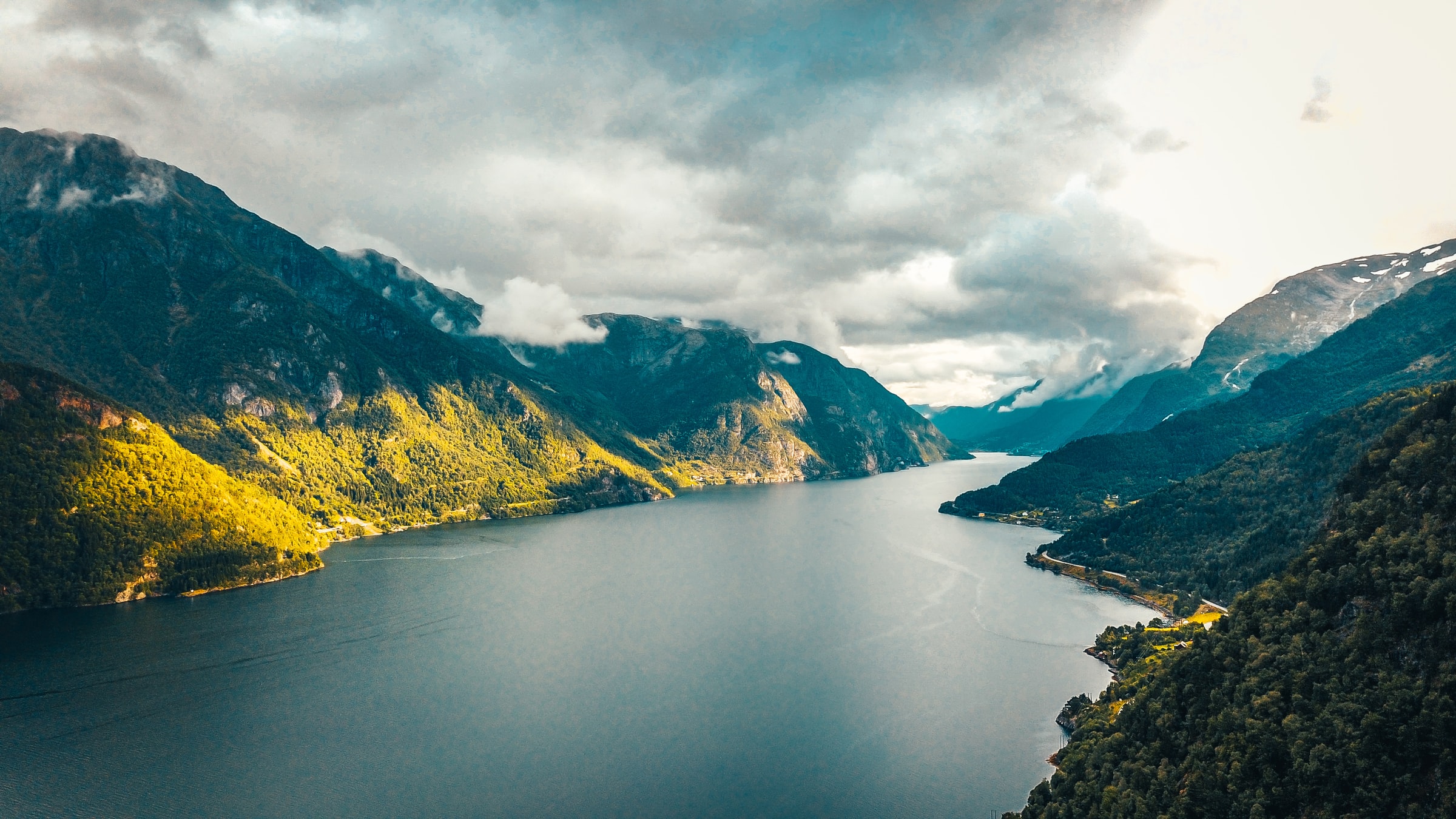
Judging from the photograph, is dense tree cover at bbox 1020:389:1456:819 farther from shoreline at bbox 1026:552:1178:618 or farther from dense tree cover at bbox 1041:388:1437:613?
shoreline at bbox 1026:552:1178:618

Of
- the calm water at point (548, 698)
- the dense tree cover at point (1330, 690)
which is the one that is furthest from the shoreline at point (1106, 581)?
the dense tree cover at point (1330, 690)

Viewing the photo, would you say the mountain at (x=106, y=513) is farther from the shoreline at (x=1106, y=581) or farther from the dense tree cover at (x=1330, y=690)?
the shoreline at (x=1106, y=581)

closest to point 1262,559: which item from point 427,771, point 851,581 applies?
point 851,581

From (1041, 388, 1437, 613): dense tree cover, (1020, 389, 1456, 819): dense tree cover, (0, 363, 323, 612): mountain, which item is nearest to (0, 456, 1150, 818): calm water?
(0, 363, 323, 612): mountain

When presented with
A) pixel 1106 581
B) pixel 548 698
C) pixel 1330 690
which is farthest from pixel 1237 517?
pixel 548 698

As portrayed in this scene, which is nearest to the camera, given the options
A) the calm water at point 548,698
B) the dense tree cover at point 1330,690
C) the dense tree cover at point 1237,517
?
the dense tree cover at point 1330,690

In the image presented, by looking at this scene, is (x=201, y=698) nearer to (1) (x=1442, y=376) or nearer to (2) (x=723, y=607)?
(2) (x=723, y=607)

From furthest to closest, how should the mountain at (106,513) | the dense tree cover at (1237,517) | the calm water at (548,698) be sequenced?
the mountain at (106,513) < the dense tree cover at (1237,517) < the calm water at (548,698)
